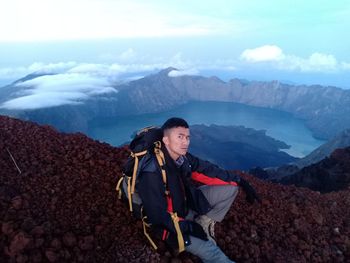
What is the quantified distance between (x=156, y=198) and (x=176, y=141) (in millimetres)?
896

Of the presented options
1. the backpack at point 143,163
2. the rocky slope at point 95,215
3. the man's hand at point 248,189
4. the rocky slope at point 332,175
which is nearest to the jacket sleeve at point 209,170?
the man's hand at point 248,189

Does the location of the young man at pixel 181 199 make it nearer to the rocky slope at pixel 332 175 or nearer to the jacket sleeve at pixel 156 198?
the jacket sleeve at pixel 156 198

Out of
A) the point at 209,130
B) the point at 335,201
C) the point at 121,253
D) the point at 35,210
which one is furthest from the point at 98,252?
the point at 209,130

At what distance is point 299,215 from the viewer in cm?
912

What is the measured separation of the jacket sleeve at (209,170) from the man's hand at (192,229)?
112 centimetres

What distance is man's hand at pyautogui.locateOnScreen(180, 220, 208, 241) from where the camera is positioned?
19.7 ft

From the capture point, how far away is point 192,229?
6074mm

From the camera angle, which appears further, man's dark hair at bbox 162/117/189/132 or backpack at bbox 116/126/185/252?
man's dark hair at bbox 162/117/189/132

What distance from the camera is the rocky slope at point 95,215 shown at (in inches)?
241

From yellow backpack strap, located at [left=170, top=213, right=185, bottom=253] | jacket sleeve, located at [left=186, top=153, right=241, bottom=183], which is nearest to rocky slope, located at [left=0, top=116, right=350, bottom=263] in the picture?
yellow backpack strap, located at [left=170, top=213, right=185, bottom=253]

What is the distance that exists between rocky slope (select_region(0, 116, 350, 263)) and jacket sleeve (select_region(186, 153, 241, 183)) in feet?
3.91

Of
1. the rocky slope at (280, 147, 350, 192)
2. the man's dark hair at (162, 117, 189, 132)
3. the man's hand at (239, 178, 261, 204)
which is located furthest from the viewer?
the rocky slope at (280, 147, 350, 192)

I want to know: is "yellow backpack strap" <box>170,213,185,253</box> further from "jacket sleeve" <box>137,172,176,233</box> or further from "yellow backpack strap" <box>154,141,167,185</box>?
"yellow backpack strap" <box>154,141,167,185</box>

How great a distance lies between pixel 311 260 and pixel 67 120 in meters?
183
